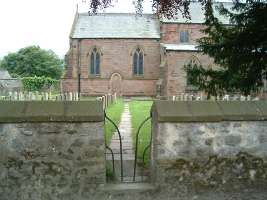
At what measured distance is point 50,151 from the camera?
19.5 feet

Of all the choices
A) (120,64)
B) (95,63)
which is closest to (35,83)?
(95,63)

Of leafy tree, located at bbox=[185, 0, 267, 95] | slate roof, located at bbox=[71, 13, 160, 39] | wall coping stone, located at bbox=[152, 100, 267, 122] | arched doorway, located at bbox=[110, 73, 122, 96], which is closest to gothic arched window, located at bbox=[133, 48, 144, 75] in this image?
slate roof, located at bbox=[71, 13, 160, 39]

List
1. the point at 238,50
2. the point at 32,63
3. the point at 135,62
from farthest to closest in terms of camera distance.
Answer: the point at 32,63 → the point at 135,62 → the point at 238,50

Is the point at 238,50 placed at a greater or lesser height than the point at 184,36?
lesser

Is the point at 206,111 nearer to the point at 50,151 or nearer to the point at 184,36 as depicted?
the point at 50,151

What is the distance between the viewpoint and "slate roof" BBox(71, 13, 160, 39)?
48.6 meters

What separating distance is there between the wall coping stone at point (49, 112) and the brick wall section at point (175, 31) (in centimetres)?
4317

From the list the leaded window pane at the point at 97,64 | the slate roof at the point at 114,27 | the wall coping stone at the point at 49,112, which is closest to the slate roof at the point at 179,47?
the slate roof at the point at 114,27

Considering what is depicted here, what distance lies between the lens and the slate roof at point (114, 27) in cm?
4856

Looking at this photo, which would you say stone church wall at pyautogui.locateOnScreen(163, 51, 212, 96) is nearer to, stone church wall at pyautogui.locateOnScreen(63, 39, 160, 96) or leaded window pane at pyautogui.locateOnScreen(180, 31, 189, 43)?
stone church wall at pyautogui.locateOnScreen(63, 39, 160, 96)

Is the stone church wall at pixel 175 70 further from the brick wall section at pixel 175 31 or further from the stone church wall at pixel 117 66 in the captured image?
the brick wall section at pixel 175 31

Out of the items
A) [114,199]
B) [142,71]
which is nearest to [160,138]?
[114,199]

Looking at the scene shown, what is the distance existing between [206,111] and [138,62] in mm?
43008

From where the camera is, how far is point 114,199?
6.07 meters
